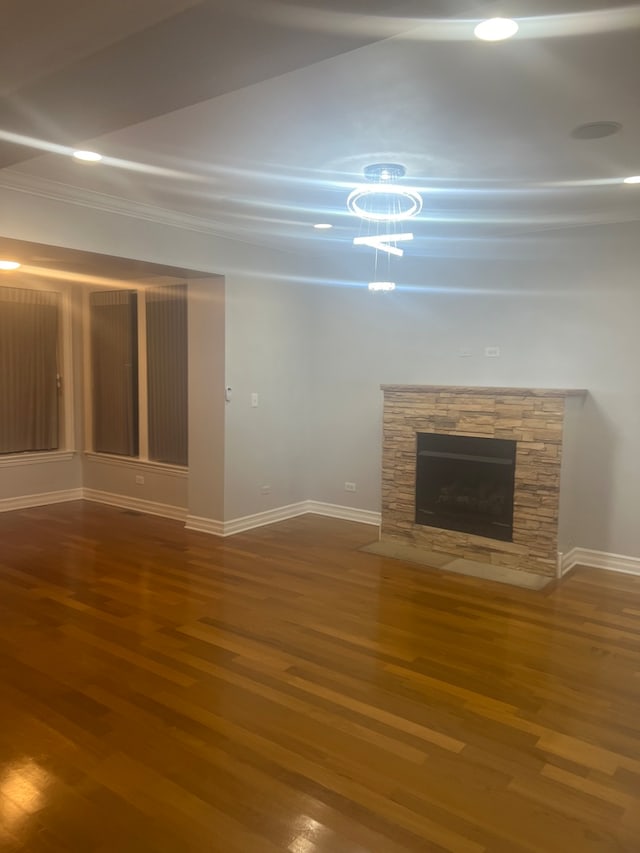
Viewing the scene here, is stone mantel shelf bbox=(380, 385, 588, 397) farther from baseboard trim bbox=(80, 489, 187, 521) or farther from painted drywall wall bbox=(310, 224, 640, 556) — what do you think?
baseboard trim bbox=(80, 489, 187, 521)

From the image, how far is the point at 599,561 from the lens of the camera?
4.77 metres

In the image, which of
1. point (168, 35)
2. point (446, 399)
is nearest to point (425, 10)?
point (168, 35)

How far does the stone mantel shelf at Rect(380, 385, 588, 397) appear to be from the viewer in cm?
444

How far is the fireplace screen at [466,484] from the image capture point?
4.76 meters

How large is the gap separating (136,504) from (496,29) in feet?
17.8

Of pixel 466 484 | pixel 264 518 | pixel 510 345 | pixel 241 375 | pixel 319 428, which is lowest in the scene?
pixel 264 518

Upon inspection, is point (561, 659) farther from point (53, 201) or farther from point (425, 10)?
point (53, 201)

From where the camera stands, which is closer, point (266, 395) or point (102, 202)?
point (102, 202)

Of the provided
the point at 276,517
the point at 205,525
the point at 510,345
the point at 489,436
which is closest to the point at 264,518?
the point at 276,517

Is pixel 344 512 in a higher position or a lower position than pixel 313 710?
higher

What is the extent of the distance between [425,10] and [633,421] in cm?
373

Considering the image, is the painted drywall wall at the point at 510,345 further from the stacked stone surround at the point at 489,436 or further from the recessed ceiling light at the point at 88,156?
the recessed ceiling light at the point at 88,156

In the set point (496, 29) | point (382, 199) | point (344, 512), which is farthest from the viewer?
point (344, 512)

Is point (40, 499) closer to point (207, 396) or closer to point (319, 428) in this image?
point (207, 396)
